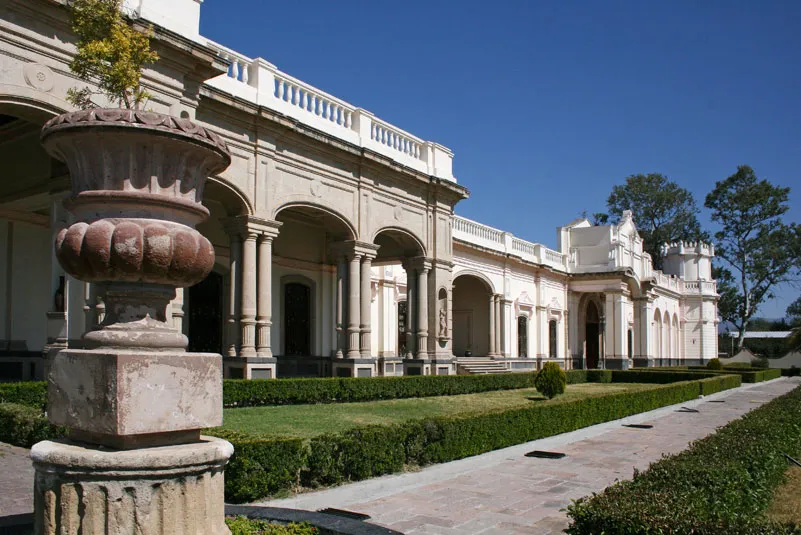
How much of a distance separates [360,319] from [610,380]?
60.9 feet

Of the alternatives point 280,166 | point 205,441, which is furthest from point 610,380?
point 205,441

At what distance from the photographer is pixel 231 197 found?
51.5ft

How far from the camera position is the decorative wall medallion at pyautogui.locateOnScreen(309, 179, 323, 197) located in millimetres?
17750

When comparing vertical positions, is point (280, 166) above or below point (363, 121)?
below

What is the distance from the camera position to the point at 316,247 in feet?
77.1

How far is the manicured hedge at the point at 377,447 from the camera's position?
7.26 metres

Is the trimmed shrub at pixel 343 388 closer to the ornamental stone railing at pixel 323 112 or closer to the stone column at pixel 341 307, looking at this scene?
the stone column at pixel 341 307

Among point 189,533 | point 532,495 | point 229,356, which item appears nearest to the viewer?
point 189,533

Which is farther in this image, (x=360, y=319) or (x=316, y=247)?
(x=316, y=247)

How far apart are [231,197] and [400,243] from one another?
714cm

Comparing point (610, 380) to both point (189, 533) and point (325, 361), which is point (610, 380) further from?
point (189, 533)

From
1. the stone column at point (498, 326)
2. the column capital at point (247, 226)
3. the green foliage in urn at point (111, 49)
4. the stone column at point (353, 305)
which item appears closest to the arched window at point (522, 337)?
the stone column at point (498, 326)

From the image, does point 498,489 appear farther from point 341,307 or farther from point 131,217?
point 341,307

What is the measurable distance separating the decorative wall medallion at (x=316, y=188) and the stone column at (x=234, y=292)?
2.55m
